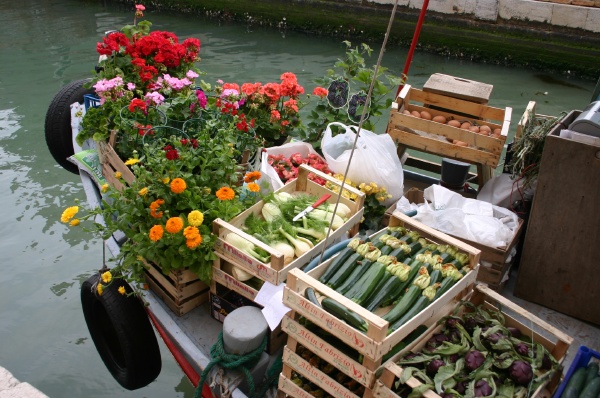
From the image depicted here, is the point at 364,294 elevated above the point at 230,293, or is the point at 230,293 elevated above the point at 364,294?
the point at 364,294

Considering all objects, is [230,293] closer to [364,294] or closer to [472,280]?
[364,294]

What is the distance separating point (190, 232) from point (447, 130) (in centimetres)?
247

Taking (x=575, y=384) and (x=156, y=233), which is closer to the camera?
(x=575, y=384)

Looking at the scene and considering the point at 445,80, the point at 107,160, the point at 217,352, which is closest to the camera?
the point at 217,352

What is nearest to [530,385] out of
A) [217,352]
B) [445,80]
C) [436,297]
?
[436,297]

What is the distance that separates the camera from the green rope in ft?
10.3

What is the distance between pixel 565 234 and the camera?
12.1 feet

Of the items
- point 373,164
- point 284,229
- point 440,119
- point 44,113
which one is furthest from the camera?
point 44,113

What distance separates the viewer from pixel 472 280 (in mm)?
3211

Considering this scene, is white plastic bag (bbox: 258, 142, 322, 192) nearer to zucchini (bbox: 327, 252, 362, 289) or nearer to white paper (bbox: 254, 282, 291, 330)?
white paper (bbox: 254, 282, 291, 330)

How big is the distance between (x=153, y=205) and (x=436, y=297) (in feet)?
5.55

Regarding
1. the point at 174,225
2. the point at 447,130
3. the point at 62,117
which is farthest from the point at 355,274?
the point at 62,117

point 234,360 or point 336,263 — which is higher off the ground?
point 336,263

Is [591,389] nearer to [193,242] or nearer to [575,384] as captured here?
[575,384]
